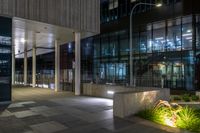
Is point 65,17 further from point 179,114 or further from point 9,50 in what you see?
point 179,114

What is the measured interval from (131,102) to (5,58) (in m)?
7.89

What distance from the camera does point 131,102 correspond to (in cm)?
1029

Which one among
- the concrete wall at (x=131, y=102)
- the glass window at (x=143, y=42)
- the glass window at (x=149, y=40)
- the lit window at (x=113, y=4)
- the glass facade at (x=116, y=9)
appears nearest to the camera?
the concrete wall at (x=131, y=102)

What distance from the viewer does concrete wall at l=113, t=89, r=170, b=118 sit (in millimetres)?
9930

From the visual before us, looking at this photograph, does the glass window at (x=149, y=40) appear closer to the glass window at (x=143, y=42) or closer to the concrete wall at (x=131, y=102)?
the glass window at (x=143, y=42)

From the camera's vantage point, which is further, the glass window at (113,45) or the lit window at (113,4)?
the glass window at (113,45)

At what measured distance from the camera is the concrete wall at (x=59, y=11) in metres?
12.9

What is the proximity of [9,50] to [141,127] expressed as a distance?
9.23 m

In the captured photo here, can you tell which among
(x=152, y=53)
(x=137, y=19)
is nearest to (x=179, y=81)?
(x=152, y=53)

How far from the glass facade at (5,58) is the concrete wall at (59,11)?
1.14 m

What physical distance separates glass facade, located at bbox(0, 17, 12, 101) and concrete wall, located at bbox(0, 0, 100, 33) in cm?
114

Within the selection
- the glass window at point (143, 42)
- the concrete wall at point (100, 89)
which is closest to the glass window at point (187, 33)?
the glass window at point (143, 42)

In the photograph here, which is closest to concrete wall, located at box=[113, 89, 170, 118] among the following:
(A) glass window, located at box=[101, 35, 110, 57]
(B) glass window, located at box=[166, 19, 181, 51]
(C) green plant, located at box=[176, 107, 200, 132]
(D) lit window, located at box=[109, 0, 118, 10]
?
(C) green plant, located at box=[176, 107, 200, 132]

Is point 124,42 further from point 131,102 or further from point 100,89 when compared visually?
point 131,102
